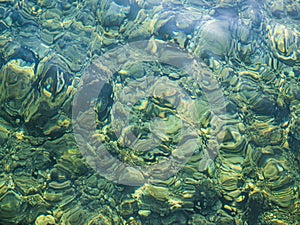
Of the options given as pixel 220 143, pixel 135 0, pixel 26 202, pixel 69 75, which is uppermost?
pixel 135 0

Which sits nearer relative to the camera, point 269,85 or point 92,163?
point 92,163

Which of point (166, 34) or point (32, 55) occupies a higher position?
point (166, 34)

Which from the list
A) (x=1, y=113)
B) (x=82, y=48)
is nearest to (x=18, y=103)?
(x=1, y=113)

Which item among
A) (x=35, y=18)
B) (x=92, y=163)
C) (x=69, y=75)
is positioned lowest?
(x=92, y=163)

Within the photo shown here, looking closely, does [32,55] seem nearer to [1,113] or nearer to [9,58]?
[9,58]

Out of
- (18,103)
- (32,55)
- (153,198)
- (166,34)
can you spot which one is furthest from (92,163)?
(166,34)

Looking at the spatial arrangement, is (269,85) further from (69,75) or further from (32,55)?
(32,55)
